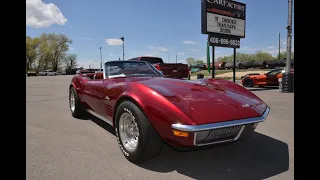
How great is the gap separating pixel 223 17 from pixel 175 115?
476 inches

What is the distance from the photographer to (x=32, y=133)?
4.29 metres

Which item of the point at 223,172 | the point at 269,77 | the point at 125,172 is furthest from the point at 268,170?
the point at 269,77

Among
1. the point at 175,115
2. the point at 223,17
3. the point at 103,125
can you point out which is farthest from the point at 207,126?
the point at 223,17

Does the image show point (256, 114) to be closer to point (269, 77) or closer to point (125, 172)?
point (125, 172)

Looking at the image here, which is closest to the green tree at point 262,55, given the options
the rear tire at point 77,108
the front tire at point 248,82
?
the front tire at point 248,82

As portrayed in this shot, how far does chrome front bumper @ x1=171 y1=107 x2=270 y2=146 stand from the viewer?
2408mm

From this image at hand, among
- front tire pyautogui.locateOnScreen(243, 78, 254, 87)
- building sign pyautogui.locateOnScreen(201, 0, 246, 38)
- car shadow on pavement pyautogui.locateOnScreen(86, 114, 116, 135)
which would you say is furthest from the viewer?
front tire pyautogui.locateOnScreen(243, 78, 254, 87)

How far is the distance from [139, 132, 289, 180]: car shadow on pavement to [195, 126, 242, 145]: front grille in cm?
39

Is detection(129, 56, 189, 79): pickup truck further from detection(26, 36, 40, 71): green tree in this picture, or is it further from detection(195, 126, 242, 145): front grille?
detection(26, 36, 40, 71): green tree

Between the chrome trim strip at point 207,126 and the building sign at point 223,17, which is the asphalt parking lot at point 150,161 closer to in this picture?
the chrome trim strip at point 207,126

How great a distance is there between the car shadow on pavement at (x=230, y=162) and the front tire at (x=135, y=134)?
0.66 ft

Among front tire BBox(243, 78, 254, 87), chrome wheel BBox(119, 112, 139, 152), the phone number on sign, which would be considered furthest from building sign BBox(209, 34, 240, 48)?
chrome wheel BBox(119, 112, 139, 152)

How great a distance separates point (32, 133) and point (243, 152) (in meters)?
3.52

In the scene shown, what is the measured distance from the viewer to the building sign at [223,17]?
1266 cm
